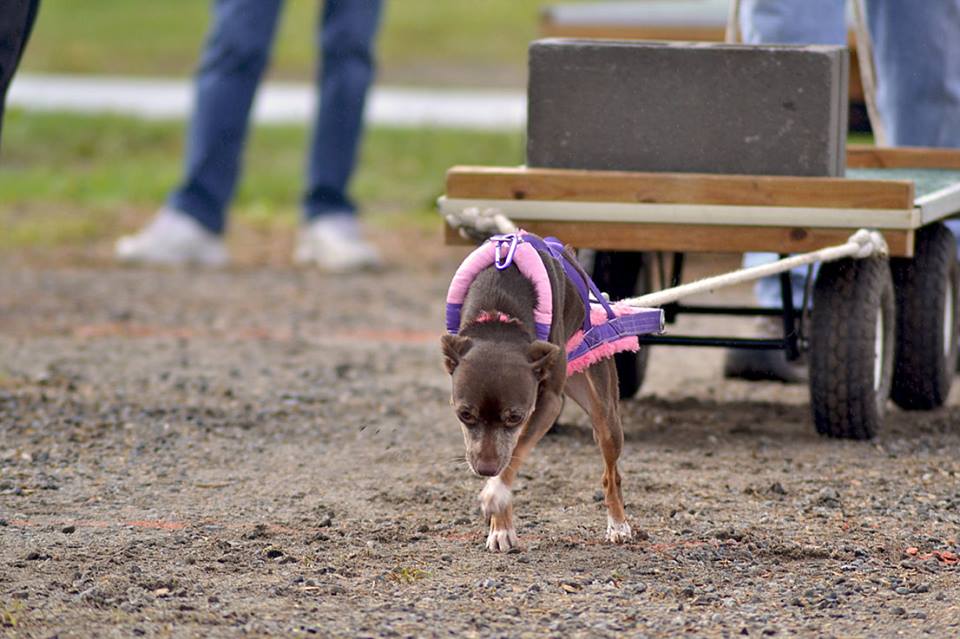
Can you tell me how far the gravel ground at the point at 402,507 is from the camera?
3.66 meters

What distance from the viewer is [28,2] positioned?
506 centimetres

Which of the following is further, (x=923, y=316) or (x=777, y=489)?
(x=923, y=316)

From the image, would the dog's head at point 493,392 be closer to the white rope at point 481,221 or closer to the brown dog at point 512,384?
the brown dog at point 512,384

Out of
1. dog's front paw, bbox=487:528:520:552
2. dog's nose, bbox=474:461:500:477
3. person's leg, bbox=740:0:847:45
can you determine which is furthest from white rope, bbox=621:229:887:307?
person's leg, bbox=740:0:847:45

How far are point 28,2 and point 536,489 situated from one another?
80.1 inches

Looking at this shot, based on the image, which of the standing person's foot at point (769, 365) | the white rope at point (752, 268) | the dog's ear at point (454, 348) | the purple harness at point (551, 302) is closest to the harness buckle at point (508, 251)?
the purple harness at point (551, 302)

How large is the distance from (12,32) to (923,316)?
2988mm

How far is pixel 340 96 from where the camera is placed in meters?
9.37

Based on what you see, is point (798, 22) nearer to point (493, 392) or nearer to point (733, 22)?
point (733, 22)

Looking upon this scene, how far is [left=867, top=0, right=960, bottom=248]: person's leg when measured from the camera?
6508mm

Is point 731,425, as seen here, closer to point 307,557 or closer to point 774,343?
point 774,343


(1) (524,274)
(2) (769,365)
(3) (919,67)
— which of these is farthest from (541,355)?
(3) (919,67)

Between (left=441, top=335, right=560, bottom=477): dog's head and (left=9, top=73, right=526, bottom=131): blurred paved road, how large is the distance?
1039 centimetres

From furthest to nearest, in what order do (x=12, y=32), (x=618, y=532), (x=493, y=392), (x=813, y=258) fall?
1. (x=12, y=32)
2. (x=813, y=258)
3. (x=618, y=532)
4. (x=493, y=392)
